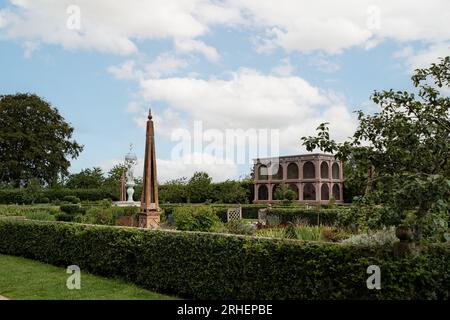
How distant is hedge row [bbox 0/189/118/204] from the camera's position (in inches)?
1390

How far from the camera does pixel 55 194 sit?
125ft

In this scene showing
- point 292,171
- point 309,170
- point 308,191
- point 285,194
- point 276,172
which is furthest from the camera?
point 276,172

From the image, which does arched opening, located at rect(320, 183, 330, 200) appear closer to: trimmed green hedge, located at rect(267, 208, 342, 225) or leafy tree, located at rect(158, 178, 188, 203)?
leafy tree, located at rect(158, 178, 188, 203)

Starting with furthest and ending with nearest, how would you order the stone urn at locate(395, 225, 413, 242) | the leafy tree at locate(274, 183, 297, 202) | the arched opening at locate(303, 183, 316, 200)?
the arched opening at locate(303, 183, 316, 200) < the leafy tree at locate(274, 183, 297, 202) < the stone urn at locate(395, 225, 413, 242)

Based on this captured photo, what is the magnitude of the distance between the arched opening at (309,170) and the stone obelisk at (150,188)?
35.1 m

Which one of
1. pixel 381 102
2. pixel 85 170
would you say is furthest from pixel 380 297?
pixel 85 170

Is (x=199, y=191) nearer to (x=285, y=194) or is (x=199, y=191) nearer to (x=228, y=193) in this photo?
(x=228, y=193)

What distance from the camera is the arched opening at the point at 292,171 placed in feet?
157

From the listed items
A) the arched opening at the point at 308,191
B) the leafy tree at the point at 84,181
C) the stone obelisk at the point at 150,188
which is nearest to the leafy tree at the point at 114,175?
the leafy tree at the point at 84,181

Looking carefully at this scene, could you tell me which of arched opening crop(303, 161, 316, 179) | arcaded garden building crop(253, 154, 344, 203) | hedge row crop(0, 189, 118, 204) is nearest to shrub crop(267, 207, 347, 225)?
hedge row crop(0, 189, 118, 204)

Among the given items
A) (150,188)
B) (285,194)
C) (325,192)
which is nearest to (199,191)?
(285,194)

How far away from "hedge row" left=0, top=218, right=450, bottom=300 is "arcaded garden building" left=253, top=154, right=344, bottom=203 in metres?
36.6

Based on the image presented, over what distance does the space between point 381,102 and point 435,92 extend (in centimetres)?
69

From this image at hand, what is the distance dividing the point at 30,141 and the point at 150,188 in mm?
31740
